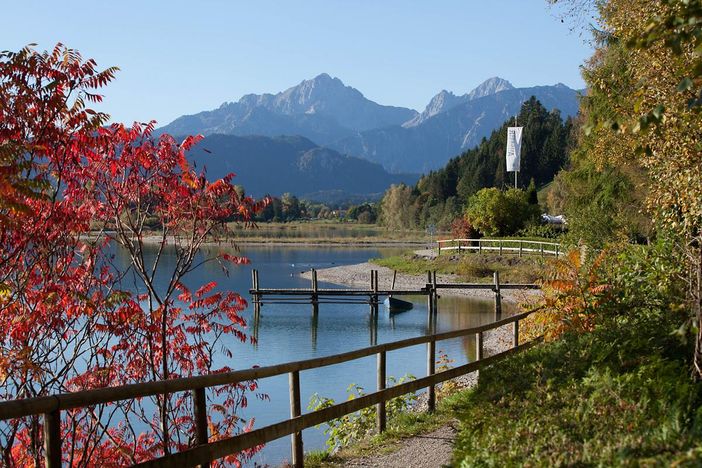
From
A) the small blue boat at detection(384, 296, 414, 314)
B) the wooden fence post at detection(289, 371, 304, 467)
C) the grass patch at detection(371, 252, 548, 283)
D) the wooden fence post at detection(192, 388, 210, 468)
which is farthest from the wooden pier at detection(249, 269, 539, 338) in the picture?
the wooden fence post at detection(192, 388, 210, 468)

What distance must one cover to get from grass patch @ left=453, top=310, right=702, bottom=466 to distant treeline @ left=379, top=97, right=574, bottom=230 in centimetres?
10610

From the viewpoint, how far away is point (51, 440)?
4.84m

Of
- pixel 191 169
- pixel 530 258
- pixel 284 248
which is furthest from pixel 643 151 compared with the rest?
pixel 284 248

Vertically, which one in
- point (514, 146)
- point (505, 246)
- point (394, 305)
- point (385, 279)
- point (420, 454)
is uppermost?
point (514, 146)

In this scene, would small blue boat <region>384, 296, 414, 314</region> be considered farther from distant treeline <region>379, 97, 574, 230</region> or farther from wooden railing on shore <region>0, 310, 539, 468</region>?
distant treeline <region>379, 97, 574, 230</region>

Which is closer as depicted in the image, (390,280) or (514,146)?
(390,280)

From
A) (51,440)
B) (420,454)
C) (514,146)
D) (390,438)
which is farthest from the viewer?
(514,146)

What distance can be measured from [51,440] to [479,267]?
4861cm

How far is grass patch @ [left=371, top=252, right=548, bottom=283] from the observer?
48.1m

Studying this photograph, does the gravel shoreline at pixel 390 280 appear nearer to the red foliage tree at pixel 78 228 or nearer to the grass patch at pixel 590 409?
the red foliage tree at pixel 78 228

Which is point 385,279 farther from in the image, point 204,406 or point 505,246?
point 204,406

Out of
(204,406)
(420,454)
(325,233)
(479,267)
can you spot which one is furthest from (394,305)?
(325,233)

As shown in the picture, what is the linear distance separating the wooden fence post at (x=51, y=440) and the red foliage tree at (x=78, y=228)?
107 inches

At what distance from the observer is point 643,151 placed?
16.1ft
